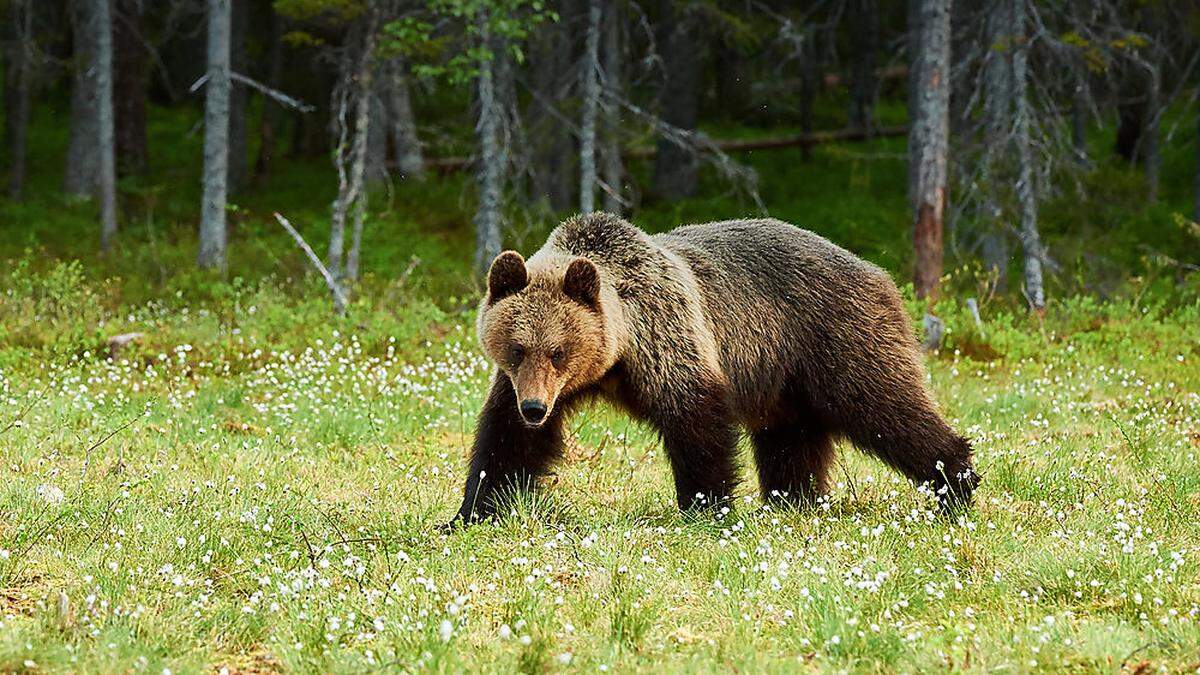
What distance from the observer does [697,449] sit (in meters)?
6.49

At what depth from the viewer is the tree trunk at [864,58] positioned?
30.3m

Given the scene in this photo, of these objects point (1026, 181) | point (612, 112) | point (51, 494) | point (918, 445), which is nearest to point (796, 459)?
point (918, 445)

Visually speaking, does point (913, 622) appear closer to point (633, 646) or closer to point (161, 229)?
point (633, 646)

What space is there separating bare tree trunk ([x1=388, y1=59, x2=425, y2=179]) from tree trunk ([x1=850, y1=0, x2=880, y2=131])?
33.7ft

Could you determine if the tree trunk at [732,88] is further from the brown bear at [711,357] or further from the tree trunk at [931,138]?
the brown bear at [711,357]

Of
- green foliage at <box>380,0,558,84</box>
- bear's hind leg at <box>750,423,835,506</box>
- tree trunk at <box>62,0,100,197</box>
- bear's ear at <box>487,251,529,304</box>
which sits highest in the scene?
green foliage at <box>380,0,558,84</box>

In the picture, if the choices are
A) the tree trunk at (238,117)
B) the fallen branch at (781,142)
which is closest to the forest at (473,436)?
the tree trunk at (238,117)

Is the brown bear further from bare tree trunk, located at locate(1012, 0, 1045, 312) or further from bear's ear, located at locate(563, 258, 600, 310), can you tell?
bare tree trunk, located at locate(1012, 0, 1045, 312)

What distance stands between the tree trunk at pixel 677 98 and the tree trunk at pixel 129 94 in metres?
11.1

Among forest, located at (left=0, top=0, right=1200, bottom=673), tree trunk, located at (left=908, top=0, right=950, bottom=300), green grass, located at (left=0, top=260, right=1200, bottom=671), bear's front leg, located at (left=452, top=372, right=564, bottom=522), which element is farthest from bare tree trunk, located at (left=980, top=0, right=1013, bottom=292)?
bear's front leg, located at (left=452, top=372, right=564, bottom=522)

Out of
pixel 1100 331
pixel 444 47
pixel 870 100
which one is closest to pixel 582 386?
pixel 1100 331

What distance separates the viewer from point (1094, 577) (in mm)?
5266

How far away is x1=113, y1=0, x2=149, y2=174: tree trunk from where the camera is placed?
26.8m

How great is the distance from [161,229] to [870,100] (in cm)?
1789
